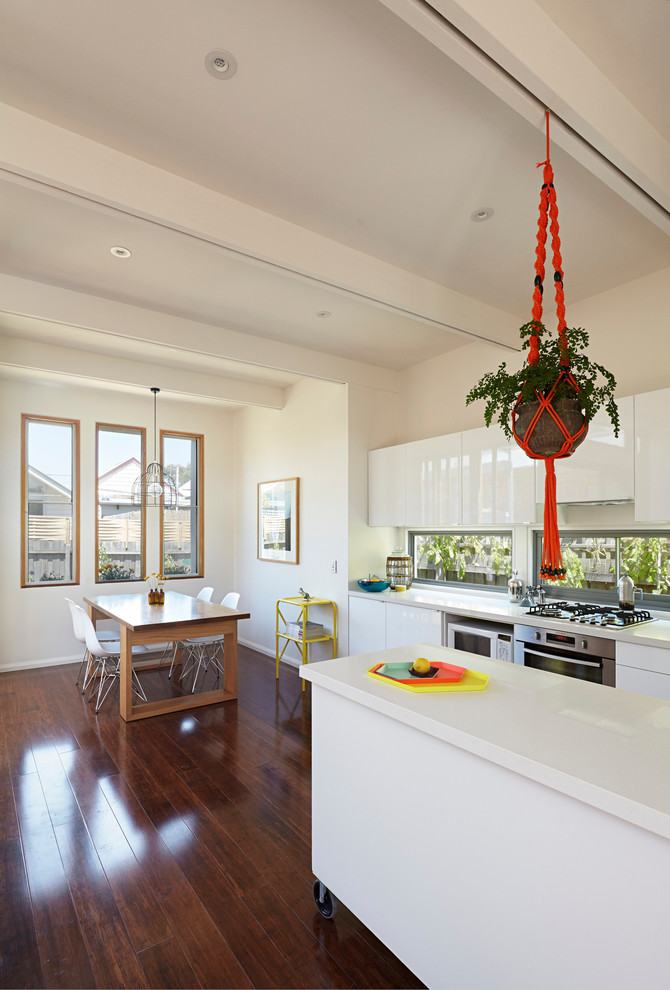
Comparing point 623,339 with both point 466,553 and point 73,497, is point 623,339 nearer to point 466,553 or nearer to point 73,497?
point 466,553

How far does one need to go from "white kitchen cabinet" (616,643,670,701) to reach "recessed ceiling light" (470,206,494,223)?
231 centimetres

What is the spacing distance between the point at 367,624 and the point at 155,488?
2582 mm

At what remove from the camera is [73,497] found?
6043 mm

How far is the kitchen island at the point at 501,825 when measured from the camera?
3.97 feet

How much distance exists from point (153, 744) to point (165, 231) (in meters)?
3.19

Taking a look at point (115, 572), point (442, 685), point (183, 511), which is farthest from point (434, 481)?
point (115, 572)

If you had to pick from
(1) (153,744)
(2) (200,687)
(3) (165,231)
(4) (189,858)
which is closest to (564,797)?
(4) (189,858)

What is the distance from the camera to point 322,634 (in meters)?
5.14

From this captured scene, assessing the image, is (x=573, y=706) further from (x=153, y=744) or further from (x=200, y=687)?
(x=200, y=687)

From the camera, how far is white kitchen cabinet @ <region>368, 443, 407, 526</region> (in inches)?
192

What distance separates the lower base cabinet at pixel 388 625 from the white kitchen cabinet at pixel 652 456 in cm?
157

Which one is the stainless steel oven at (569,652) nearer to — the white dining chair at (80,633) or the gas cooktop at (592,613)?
the gas cooktop at (592,613)

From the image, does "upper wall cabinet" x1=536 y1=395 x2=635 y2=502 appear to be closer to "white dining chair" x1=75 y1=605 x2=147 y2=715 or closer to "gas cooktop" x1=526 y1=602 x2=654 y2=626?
"gas cooktop" x1=526 y1=602 x2=654 y2=626

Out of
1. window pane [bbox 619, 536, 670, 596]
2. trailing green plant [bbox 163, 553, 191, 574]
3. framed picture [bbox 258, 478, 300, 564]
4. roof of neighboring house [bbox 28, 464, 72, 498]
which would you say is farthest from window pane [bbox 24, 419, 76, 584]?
window pane [bbox 619, 536, 670, 596]
